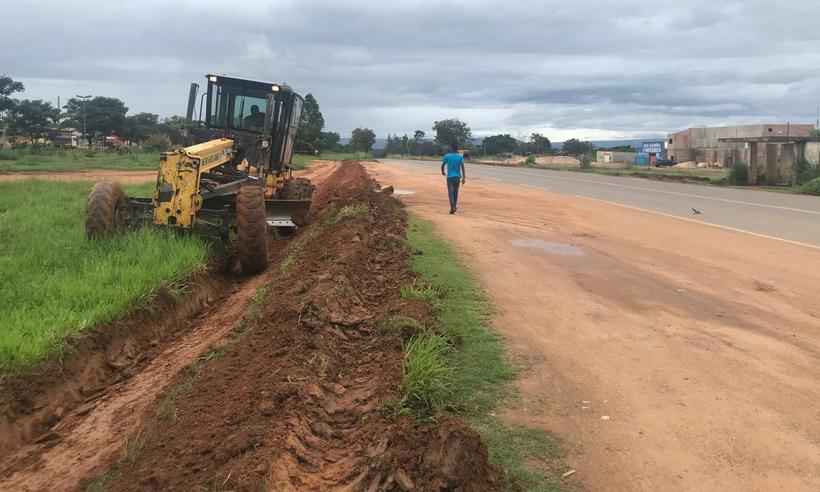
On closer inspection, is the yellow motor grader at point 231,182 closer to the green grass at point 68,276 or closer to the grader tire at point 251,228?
the grader tire at point 251,228

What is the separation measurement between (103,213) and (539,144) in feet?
407

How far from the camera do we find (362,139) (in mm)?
121250

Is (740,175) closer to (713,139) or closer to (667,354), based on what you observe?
(667,354)

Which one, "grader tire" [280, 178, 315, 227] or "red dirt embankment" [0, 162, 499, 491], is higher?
"grader tire" [280, 178, 315, 227]

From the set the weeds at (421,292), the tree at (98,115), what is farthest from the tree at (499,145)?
the weeds at (421,292)

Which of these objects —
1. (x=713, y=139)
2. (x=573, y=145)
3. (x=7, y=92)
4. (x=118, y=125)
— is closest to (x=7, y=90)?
(x=7, y=92)

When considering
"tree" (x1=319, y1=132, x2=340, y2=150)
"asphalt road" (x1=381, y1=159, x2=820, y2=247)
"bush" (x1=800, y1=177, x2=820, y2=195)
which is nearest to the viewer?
"asphalt road" (x1=381, y1=159, x2=820, y2=247)

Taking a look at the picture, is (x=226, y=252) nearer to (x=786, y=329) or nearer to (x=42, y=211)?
(x=42, y=211)

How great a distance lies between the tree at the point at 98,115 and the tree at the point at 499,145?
6284 cm

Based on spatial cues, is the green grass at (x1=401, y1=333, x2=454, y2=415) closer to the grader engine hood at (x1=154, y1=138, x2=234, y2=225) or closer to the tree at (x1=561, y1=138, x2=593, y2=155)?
the grader engine hood at (x1=154, y1=138, x2=234, y2=225)

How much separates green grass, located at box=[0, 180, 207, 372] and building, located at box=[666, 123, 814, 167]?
5841cm

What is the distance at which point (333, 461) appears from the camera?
4.16 metres

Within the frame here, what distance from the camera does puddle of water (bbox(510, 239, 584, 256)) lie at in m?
11.8

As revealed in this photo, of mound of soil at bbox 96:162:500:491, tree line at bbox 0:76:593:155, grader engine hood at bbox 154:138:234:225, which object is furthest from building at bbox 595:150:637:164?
mound of soil at bbox 96:162:500:491
